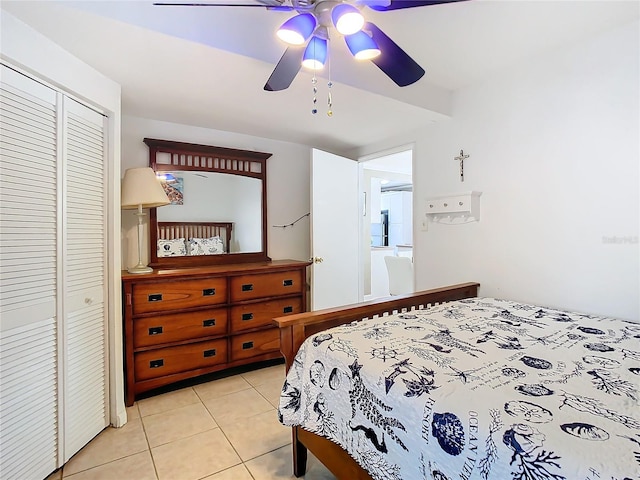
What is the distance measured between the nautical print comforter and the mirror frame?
1.80 meters

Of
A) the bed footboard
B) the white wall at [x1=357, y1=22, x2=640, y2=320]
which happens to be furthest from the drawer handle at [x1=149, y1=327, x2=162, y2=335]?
the white wall at [x1=357, y1=22, x2=640, y2=320]

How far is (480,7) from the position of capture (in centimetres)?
168

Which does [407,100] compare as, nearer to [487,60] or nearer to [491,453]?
[487,60]

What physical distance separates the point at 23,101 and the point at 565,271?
301cm

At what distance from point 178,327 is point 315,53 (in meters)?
2.01

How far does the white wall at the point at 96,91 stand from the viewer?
1.41m

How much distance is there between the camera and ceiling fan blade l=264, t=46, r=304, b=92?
152 cm

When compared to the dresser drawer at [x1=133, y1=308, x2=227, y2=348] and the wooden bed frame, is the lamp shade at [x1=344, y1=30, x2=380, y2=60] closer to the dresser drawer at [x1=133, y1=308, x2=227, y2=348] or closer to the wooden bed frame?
the wooden bed frame

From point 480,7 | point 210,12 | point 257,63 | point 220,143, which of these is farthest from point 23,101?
point 480,7

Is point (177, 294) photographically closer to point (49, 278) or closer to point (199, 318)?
point (199, 318)

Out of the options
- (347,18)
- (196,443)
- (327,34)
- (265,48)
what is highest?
(265,48)

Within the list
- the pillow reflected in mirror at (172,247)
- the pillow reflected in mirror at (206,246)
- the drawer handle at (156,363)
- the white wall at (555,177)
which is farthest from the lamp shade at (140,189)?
the white wall at (555,177)

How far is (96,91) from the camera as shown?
1.85 meters

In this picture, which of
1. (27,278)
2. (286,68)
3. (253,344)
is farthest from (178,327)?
(286,68)
